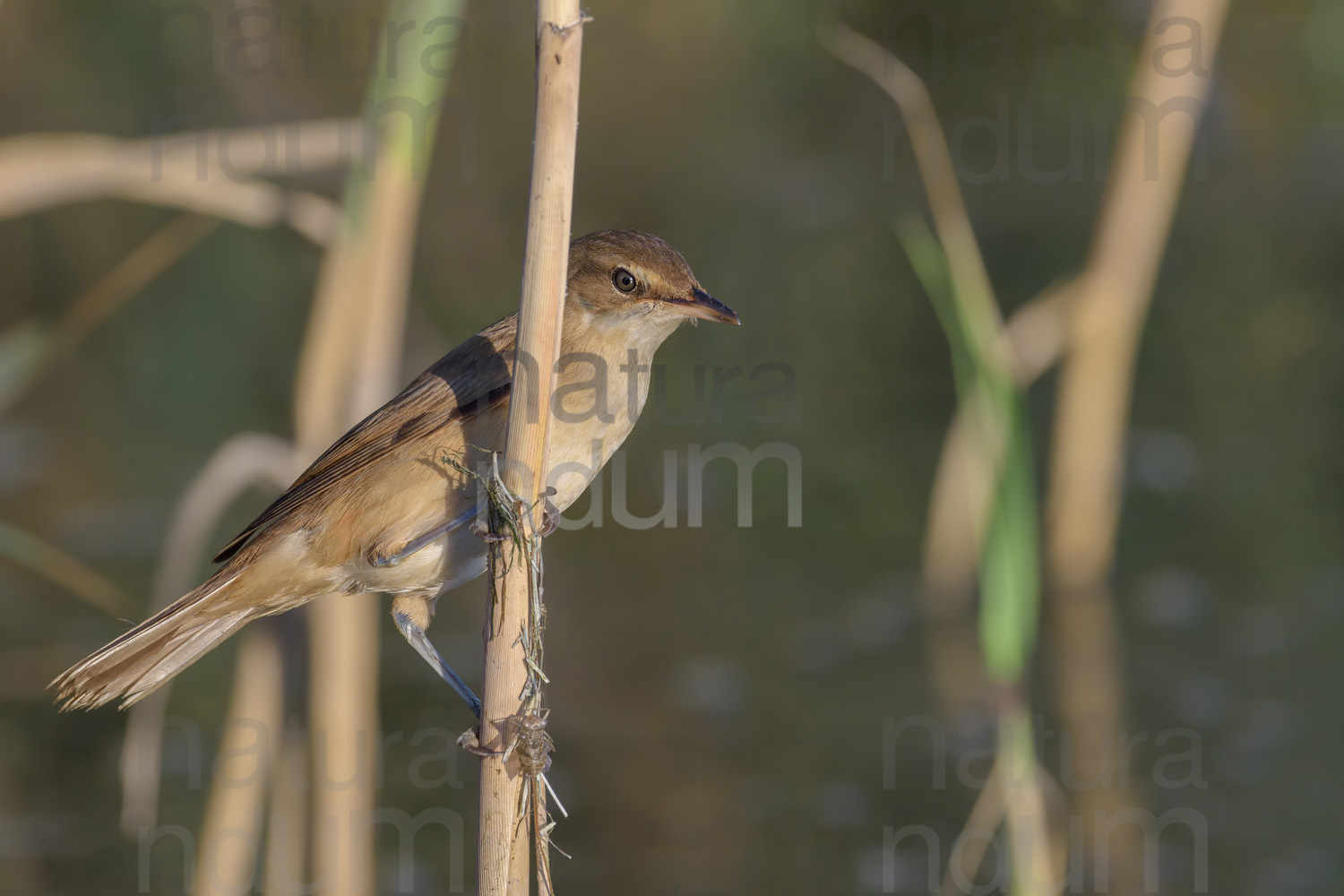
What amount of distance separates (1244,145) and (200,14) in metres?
9.38

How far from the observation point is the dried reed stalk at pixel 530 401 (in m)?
2.65

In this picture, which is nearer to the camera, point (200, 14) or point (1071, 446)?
point (1071, 446)

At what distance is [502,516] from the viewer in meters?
2.99

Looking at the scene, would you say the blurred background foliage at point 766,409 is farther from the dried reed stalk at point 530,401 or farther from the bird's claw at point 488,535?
the bird's claw at point 488,535

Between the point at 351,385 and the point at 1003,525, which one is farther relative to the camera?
the point at 351,385

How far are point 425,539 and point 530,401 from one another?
915mm

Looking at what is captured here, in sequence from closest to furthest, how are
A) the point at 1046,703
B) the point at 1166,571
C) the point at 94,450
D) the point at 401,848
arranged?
the point at 401,848, the point at 1046,703, the point at 1166,571, the point at 94,450

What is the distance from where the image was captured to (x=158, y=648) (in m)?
3.62

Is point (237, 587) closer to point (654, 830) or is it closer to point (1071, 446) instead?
point (654, 830)

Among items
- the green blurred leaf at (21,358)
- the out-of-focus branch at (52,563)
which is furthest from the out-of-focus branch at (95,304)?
the out-of-focus branch at (52,563)

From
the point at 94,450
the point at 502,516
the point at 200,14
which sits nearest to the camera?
the point at 502,516

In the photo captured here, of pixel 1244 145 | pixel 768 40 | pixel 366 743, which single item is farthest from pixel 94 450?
pixel 1244 145

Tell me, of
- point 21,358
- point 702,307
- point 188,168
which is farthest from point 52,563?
point 702,307

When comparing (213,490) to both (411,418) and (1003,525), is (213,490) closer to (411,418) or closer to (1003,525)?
(411,418)
